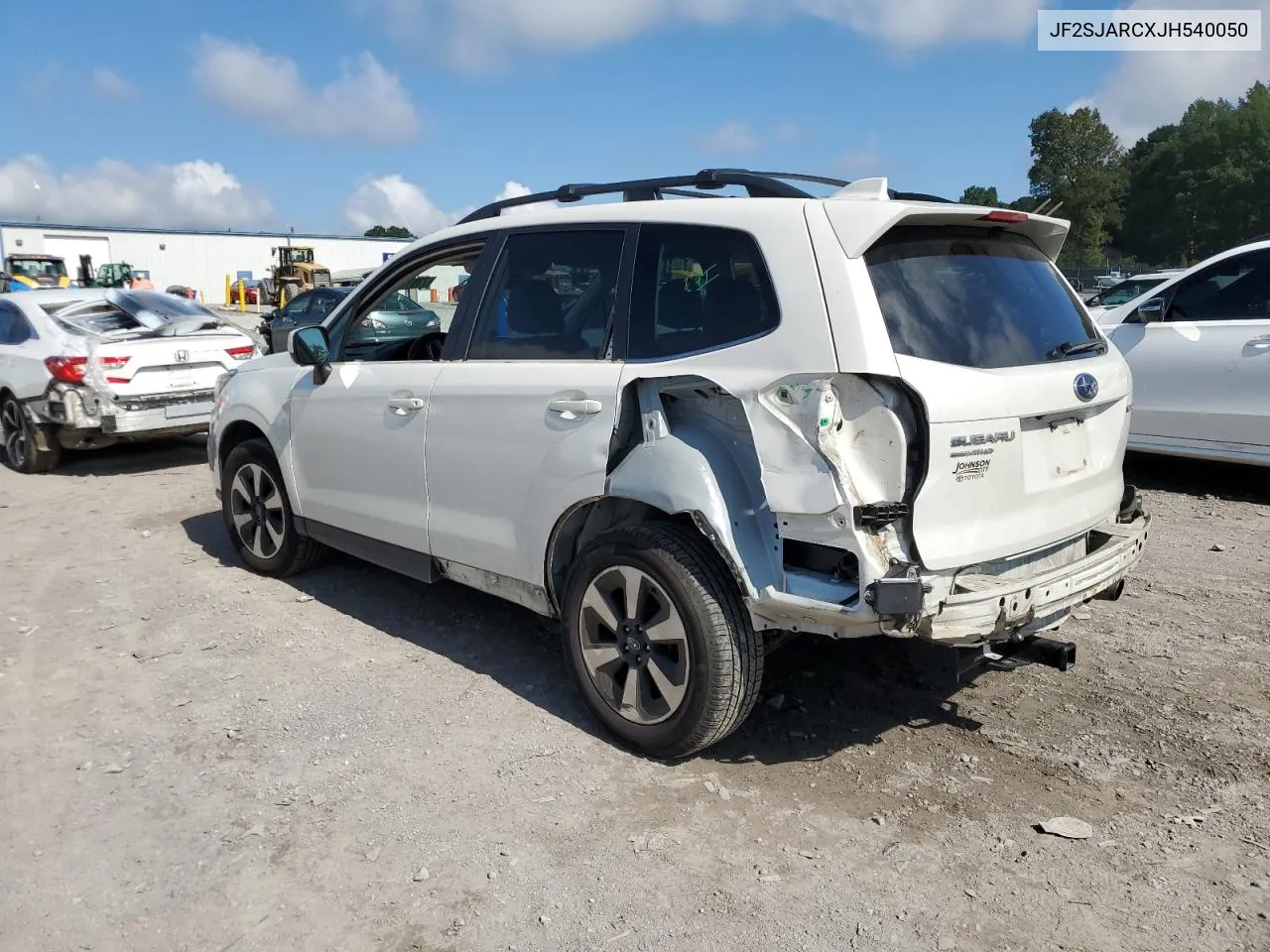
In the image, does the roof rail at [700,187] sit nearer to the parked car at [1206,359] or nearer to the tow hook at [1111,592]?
the tow hook at [1111,592]

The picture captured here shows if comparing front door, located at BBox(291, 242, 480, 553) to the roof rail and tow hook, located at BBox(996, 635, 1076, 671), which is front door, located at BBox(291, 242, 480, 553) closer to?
the roof rail

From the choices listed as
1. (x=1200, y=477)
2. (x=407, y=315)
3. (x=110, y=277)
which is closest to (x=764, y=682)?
(x=407, y=315)

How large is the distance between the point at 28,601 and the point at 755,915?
478cm

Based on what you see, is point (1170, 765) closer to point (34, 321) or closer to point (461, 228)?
point (461, 228)

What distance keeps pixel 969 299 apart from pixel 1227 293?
5077 millimetres

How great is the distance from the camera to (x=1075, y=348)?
3.62 meters

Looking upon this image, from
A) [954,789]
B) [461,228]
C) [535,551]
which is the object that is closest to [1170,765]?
[954,789]

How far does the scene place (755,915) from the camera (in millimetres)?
2771

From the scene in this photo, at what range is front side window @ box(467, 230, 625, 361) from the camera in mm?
3803

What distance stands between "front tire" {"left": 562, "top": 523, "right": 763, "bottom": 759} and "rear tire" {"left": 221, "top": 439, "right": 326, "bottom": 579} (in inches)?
97.3

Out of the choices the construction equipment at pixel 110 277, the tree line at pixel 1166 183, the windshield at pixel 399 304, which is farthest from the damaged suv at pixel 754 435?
the tree line at pixel 1166 183

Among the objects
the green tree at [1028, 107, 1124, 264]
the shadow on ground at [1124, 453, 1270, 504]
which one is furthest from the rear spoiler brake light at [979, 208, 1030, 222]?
the green tree at [1028, 107, 1124, 264]

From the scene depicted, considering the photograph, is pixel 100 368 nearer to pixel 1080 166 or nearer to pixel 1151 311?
pixel 1151 311

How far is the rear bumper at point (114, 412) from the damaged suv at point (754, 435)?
5349 mm
